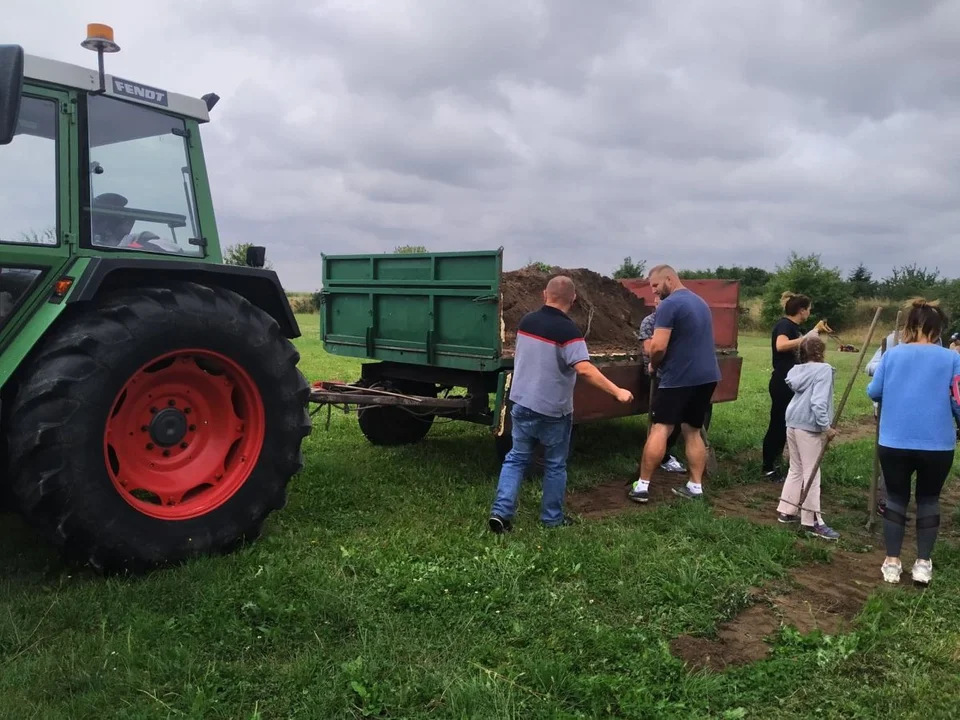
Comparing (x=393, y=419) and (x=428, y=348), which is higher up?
(x=428, y=348)

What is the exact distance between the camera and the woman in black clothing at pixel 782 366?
244 inches

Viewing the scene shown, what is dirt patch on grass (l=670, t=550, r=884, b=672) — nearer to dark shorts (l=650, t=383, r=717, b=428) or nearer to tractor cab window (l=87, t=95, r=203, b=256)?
dark shorts (l=650, t=383, r=717, b=428)

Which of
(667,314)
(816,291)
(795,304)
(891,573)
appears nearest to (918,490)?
(891,573)

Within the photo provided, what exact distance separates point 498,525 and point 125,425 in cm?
220

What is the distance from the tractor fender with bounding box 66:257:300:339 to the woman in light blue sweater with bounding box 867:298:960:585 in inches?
141

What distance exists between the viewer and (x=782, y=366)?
20.7 feet

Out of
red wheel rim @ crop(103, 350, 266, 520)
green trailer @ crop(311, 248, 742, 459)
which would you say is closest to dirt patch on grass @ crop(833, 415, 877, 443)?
green trailer @ crop(311, 248, 742, 459)

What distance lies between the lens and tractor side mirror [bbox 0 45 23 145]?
9.37 ft

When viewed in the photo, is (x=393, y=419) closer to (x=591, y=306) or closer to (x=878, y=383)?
(x=591, y=306)

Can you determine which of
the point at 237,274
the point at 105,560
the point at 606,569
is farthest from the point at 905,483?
the point at 105,560

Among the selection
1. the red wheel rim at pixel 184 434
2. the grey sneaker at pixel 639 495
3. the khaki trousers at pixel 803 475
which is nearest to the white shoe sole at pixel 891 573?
the khaki trousers at pixel 803 475

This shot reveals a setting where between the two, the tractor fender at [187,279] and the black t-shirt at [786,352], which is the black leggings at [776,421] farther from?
the tractor fender at [187,279]

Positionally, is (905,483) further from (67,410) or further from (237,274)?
(67,410)

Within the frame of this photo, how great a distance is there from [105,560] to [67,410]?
2.41 feet
